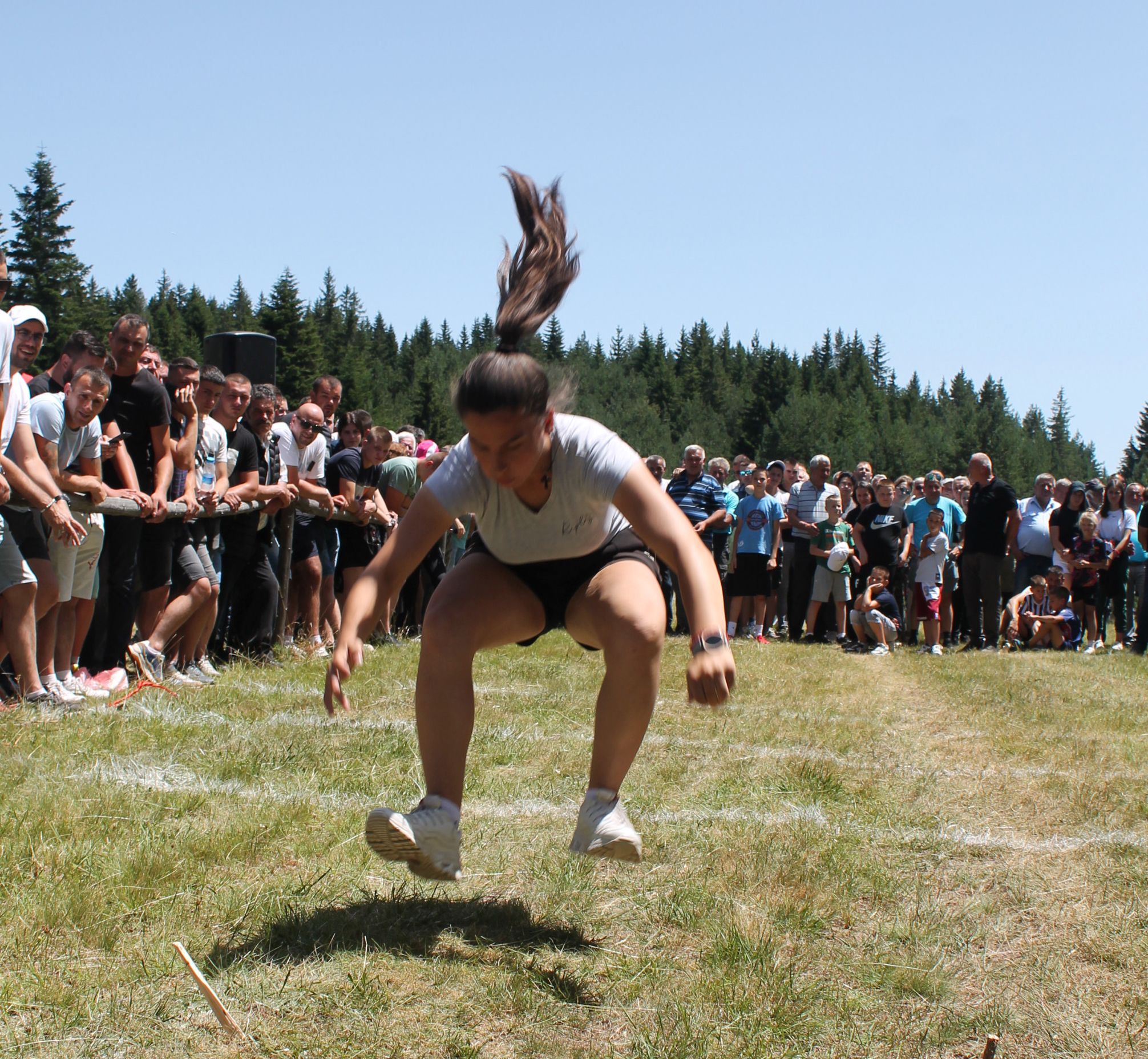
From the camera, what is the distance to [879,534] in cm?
1438

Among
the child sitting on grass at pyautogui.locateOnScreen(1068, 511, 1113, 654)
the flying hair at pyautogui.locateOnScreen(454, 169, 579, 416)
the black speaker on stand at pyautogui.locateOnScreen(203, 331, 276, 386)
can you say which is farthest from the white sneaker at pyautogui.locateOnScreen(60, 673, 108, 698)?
the child sitting on grass at pyautogui.locateOnScreen(1068, 511, 1113, 654)

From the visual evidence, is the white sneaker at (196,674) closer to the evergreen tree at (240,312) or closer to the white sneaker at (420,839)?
the white sneaker at (420,839)

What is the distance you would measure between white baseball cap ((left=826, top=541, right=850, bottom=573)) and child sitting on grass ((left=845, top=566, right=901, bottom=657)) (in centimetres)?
35

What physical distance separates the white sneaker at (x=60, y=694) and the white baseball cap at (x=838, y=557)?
9.53 metres

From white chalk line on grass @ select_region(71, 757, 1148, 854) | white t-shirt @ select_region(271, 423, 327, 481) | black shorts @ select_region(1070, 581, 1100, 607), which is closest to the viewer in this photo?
white chalk line on grass @ select_region(71, 757, 1148, 854)

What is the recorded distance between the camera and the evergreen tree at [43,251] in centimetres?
8144

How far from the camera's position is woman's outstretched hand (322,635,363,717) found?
130 inches

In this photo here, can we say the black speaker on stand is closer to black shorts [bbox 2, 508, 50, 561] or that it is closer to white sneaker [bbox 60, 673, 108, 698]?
white sneaker [bbox 60, 673, 108, 698]

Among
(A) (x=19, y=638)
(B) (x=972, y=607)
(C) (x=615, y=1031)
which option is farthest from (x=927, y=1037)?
(B) (x=972, y=607)

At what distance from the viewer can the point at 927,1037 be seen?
8.64ft

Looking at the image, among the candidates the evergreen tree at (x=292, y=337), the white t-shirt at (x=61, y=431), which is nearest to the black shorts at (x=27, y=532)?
the white t-shirt at (x=61, y=431)

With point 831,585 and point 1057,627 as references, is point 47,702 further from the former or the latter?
point 1057,627

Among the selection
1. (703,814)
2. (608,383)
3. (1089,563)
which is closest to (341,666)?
(703,814)

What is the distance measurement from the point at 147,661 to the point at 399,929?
14.5ft
